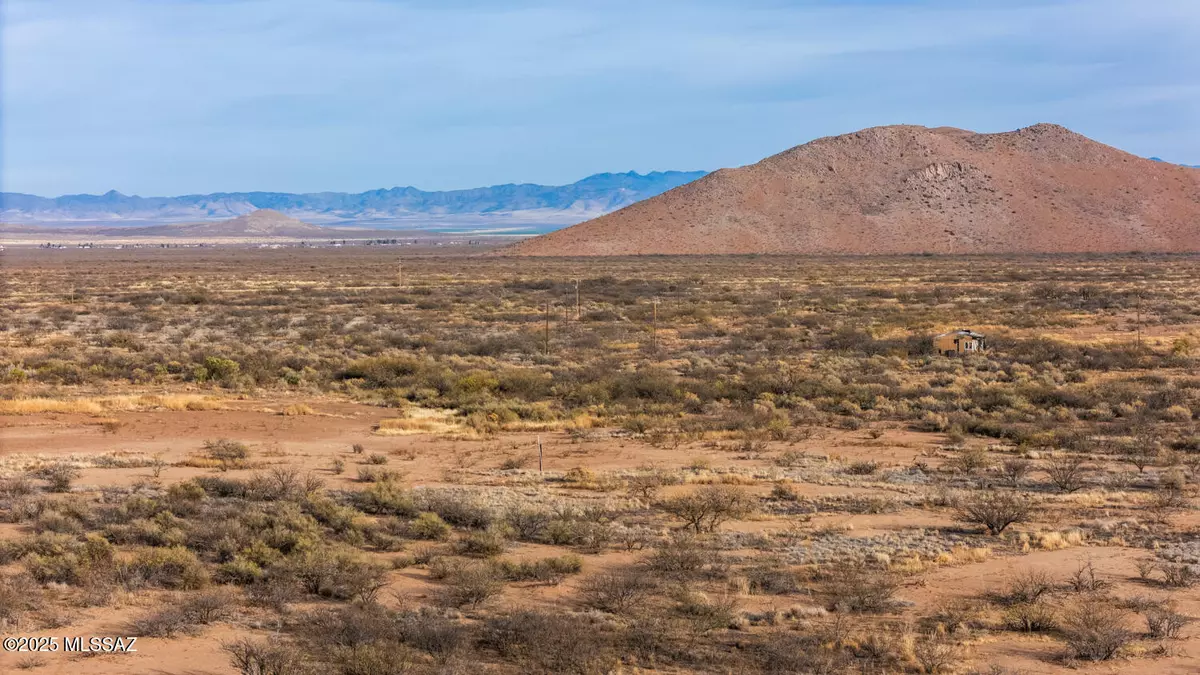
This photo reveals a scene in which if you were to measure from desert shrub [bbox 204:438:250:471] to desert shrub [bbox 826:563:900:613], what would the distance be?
11.0 m

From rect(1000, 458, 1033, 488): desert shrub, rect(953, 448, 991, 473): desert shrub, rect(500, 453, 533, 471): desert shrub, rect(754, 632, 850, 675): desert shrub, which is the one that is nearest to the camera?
rect(754, 632, 850, 675): desert shrub

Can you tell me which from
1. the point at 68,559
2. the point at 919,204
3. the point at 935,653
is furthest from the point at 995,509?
the point at 919,204

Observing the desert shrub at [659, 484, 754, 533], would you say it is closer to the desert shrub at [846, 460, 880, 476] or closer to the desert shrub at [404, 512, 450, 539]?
the desert shrub at [846, 460, 880, 476]

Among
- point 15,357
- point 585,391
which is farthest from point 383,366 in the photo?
point 15,357

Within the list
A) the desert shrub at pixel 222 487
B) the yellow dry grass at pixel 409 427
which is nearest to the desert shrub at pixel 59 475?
the desert shrub at pixel 222 487

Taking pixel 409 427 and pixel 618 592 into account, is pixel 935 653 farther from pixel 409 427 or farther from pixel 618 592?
pixel 409 427

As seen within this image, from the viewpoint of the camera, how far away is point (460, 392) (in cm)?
2717

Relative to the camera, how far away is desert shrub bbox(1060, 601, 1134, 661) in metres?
10.1

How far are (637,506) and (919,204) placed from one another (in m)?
130

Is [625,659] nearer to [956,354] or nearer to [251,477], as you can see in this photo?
[251,477]

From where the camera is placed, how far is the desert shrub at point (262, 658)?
941cm

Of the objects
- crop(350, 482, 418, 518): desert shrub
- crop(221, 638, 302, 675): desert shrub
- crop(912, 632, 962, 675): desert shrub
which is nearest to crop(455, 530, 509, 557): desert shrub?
crop(350, 482, 418, 518): desert shrub

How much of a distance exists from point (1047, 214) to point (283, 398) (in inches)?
4992

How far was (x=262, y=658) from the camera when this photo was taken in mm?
9547
